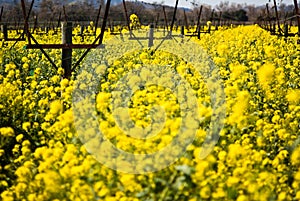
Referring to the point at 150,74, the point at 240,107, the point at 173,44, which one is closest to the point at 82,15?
the point at 173,44

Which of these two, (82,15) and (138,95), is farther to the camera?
(82,15)

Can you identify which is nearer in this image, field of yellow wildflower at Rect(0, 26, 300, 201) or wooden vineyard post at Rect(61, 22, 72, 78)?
field of yellow wildflower at Rect(0, 26, 300, 201)

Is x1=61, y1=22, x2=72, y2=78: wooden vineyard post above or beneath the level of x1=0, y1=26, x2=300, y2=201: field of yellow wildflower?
above

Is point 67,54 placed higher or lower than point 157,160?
higher

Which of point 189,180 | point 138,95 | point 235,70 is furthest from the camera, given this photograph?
point 235,70

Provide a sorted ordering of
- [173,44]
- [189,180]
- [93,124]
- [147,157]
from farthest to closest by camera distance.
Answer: [173,44] → [93,124] → [147,157] → [189,180]

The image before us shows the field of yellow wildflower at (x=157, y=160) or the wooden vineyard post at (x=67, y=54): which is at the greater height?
the wooden vineyard post at (x=67, y=54)

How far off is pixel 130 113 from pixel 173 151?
1.19 m

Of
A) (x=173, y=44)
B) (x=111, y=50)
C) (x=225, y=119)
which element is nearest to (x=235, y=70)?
(x=225, y=119)

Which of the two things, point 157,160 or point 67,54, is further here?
point 67,54

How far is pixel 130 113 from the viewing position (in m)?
4.88

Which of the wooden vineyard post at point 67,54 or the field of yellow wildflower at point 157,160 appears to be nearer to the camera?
the field of yellow wildflower at point 157,160

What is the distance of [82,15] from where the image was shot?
119 feet

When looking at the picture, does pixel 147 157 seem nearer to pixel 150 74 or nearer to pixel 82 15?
pixel 150 74
